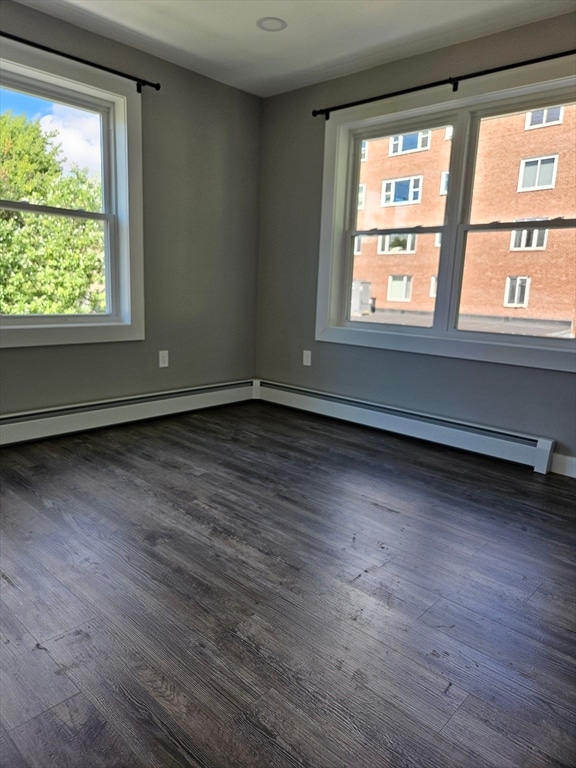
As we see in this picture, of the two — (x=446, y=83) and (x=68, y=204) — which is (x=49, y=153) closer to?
(x=68, y=204)

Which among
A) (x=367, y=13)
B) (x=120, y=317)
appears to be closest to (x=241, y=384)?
(x=120, y=317)

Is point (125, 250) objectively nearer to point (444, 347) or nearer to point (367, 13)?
point (367, 13)

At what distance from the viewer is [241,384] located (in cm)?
437

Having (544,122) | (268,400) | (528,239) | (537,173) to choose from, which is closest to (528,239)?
(528,239)

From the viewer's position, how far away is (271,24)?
288cm

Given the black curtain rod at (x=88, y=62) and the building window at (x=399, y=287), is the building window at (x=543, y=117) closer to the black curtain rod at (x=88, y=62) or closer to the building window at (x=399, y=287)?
the building window at (x=399, y=287)

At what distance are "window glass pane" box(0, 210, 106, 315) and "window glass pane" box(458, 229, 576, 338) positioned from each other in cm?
253

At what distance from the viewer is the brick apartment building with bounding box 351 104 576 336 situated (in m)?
2.85

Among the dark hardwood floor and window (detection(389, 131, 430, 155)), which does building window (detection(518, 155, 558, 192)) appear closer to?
window (detection(389, 131, 430, 155))

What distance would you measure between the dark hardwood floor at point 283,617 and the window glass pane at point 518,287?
950 mm

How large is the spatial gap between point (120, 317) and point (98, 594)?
2331 mm

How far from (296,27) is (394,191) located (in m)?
1.21

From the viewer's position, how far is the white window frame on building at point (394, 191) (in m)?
3.41

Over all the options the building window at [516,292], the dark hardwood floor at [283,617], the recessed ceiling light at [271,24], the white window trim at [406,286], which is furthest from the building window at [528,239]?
the recessed ceiling light at [271,24]
